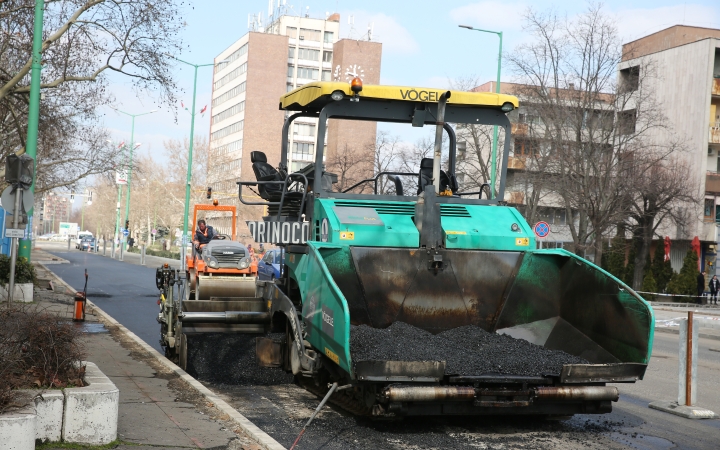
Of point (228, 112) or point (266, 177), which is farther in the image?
point (228, 112)

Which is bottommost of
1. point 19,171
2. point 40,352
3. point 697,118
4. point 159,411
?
point 159,411

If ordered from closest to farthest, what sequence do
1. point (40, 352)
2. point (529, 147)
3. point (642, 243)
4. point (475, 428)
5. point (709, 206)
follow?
point (40, 352)
point (475, 428)
point (529, 147)
point (642, 243)
point (709, 206)

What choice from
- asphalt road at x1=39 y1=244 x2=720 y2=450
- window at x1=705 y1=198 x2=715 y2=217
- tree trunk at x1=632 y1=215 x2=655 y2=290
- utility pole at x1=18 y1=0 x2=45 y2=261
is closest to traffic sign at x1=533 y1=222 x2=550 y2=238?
asphalt road at x1=39 y1=244 x2=720 y2=450

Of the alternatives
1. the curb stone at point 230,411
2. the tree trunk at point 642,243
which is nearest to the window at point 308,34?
the tree trunk at point 642,243

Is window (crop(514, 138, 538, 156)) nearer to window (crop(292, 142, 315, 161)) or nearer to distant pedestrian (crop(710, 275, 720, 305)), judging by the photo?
window (crop(292, 142, 315, 161))

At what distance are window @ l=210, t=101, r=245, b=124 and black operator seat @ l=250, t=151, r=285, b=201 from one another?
318ft

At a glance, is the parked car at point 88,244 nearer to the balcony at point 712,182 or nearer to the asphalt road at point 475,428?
the balcony at point 712,182

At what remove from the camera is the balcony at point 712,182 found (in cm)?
4794

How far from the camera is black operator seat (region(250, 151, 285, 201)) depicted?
8.54m

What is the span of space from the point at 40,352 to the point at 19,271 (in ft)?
50.0

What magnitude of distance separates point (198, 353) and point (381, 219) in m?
3.35

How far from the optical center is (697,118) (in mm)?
47688

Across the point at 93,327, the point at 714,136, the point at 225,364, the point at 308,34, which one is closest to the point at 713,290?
the point at 714,136

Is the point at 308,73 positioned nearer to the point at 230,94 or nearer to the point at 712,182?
the point at 230,94
